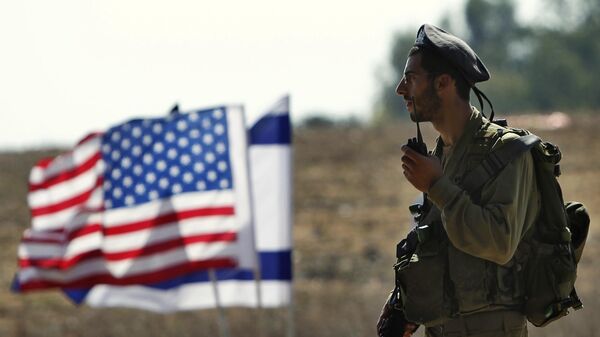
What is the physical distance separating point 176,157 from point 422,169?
20.9 feet

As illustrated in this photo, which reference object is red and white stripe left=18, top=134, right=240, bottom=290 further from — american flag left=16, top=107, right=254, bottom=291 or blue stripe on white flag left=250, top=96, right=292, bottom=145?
blue stripe on white flag left=250, top=96, right=292, bottom=145

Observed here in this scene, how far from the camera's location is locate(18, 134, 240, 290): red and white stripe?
34.6 ft

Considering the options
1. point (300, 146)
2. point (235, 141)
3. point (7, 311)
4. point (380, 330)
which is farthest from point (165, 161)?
point (300, 146)

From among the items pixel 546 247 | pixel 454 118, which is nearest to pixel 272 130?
pixel 454 118

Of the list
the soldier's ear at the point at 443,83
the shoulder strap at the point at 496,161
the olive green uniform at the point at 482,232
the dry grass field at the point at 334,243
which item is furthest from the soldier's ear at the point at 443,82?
the dry grass field at the point at 334,243

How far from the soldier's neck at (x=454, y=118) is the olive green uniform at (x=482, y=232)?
18 millimetres

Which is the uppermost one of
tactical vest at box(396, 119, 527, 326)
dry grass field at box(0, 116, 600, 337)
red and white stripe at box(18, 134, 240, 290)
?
tactical vest at box(396, 119, 527, 326)

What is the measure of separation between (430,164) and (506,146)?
0.26m

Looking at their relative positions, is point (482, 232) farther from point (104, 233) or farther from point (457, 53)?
point (104, 233)

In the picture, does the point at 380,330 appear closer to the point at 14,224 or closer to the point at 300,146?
the point at 14,224

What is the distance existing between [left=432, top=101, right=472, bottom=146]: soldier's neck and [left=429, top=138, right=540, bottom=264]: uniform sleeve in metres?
0.29

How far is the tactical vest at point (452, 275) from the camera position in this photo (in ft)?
15.1

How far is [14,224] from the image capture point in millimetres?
26422

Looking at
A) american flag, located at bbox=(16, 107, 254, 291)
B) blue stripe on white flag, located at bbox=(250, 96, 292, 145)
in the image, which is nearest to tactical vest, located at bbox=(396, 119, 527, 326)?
american flag, located at bbox=(16, 107, 254, 291)
